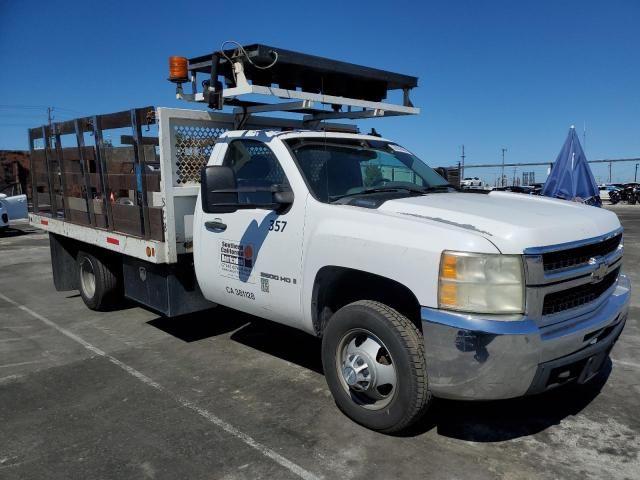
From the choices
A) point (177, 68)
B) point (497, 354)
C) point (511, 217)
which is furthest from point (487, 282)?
point (177, 68)

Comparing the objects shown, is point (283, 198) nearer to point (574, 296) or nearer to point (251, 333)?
point (574, 296)

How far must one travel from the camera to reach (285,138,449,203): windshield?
4.00m

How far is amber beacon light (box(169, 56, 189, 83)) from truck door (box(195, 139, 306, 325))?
0.78 m

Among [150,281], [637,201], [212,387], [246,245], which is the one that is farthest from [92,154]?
[637,201]

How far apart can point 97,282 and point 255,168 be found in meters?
3.19

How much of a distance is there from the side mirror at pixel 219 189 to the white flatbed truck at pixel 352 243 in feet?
0.03

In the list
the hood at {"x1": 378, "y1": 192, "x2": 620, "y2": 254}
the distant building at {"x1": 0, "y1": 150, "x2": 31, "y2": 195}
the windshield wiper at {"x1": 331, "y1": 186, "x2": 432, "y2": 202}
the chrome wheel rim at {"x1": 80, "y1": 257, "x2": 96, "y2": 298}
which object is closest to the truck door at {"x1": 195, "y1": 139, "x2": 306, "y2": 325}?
the windshield wiper at {"x1": 331, "y1": 186, "x2": 432, "y2": 202}

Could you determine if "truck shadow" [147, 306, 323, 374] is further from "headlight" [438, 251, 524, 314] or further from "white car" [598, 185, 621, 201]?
"white car" [598, 185, 621, 201]

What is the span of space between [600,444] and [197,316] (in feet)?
15.2

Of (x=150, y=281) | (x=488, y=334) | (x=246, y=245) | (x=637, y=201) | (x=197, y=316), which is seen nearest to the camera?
(x=488, y=334)

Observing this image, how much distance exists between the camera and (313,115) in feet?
19.2

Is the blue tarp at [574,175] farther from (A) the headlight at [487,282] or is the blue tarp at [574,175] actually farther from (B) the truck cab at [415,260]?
(A) the headlight at [487,282]

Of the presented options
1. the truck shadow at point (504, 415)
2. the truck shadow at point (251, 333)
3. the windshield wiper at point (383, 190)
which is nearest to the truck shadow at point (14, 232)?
the truck shadow at point (251, 333)

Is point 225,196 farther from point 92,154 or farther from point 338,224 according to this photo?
point 92,154
